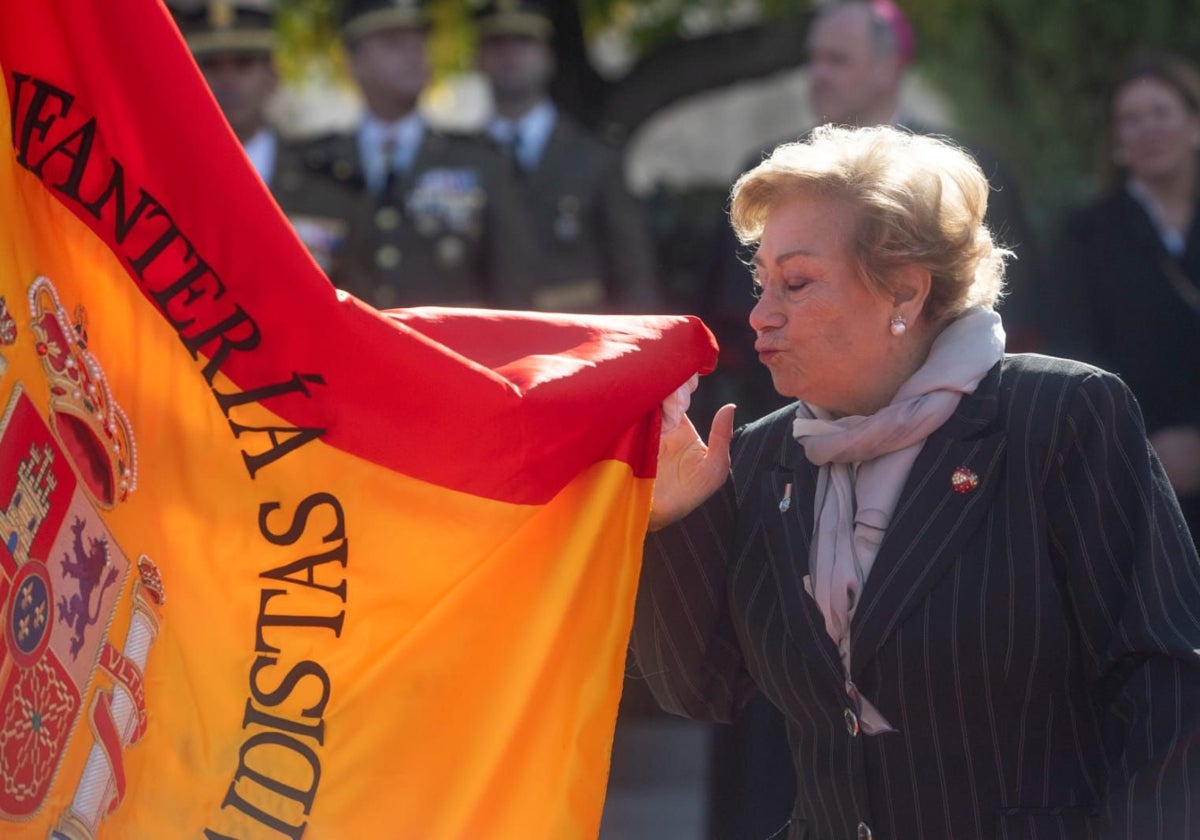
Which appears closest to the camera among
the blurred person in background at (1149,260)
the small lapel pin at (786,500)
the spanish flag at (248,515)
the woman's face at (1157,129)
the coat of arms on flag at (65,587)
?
the coat of arms on flag at (65,587)

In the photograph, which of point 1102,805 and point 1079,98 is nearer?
point 1102,805

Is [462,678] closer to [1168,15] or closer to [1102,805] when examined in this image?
[1102,805]

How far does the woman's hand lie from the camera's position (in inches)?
138

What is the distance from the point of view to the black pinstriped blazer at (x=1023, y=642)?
3.03m

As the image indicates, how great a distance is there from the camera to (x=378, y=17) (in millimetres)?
7289

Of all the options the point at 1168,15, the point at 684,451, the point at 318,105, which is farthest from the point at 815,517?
the point at 318,105

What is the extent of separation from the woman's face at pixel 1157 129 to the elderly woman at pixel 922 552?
2.99 metres

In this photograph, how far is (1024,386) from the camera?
10.7ft

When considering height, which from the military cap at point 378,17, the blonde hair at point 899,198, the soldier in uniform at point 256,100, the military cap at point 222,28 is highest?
the military cap at point 378,17

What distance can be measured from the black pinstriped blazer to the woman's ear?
18 centimetres

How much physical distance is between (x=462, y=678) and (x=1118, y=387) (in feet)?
3.67

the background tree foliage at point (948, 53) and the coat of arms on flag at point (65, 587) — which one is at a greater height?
the background tree foliage at point (948, 53)

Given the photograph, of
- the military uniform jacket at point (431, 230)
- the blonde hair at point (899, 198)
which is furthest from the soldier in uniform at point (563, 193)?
the blonde hair at point (899, 198)

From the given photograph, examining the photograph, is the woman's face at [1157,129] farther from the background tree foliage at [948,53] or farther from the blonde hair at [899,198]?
the blonde hair at [899,198]
